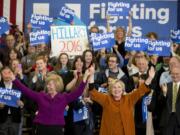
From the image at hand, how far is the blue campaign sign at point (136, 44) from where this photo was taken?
986 centimetres

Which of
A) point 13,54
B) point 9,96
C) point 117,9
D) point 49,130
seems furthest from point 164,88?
point 117,9

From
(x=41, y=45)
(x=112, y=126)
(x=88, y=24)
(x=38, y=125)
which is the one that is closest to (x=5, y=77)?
(x=38, y=125)

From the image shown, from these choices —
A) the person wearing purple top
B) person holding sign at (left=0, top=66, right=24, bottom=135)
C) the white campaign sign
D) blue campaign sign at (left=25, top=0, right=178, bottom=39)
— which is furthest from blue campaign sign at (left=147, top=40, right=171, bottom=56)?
blue campaign sign at (left=25, top=0, right=178, bottom=39)

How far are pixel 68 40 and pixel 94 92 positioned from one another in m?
2.86

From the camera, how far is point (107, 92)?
8.39m

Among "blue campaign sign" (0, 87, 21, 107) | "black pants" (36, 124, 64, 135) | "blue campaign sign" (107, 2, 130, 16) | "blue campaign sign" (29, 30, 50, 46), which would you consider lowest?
"black pants" (36, 124, 64, 135)

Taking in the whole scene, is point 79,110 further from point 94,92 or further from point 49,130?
point 49,130

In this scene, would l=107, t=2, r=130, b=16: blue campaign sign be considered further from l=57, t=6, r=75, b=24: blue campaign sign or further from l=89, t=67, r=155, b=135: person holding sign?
l=89, t=67, r=155, b=135: person holding sign

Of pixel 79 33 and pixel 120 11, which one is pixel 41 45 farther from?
pixel 120 11

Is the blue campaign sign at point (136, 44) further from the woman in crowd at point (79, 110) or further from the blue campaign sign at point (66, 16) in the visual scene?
the blue campaign sign at point (66, 16)

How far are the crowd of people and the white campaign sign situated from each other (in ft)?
0.78

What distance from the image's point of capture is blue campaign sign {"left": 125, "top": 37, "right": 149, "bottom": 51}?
9859 millimetres

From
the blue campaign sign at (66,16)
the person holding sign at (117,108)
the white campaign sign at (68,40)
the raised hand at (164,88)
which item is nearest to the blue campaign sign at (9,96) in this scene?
the person holding sign at (117,108)

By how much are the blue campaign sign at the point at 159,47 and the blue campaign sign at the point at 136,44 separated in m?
0.09
